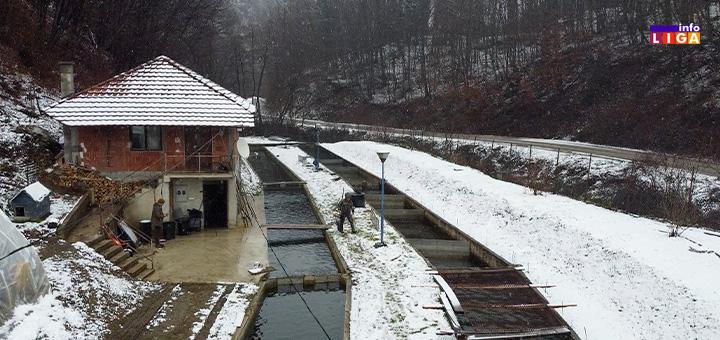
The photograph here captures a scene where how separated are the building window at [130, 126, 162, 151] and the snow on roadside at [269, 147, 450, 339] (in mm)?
7649

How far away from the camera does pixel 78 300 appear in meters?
11.0

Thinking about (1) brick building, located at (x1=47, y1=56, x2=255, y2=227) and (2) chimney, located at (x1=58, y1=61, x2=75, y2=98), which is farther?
(2) chimney, located at (x1=58, y1=61, x2=75, y2=98)

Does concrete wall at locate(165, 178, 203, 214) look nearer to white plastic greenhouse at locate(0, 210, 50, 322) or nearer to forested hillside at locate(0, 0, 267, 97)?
white plastic greenhouse at locate(0, 210, 50, 322)

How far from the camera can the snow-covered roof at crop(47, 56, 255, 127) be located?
1836cm

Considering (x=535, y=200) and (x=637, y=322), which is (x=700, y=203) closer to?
(x=535, y=200)

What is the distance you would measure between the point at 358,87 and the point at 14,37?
50.2 meters

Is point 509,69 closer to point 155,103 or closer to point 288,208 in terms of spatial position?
point 288,208

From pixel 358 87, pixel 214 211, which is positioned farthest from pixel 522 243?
pixel 358 87

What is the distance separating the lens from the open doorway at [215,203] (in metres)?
20.4

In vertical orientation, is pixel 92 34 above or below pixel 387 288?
above

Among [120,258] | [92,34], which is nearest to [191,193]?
[120,258]

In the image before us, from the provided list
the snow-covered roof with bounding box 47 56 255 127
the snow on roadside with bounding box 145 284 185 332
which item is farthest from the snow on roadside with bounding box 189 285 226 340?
the snow-covered roof with bounding box 47 56 255 127

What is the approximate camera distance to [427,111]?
57.0 m

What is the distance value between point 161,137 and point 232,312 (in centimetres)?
974
